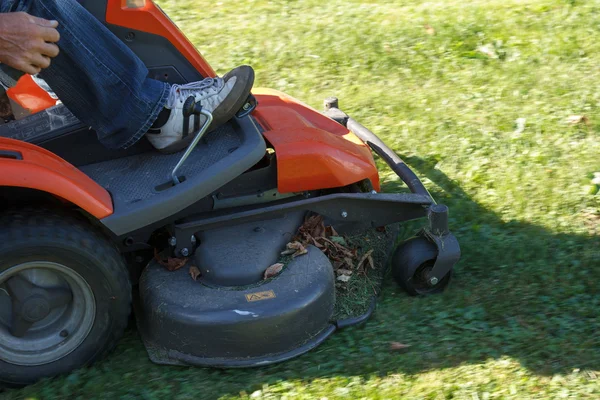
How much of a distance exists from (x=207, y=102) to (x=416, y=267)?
1034mm

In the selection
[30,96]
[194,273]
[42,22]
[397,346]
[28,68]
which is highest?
[42,22]

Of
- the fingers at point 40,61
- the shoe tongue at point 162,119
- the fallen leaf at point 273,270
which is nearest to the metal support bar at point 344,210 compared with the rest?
the fallen leaf at point 273,270

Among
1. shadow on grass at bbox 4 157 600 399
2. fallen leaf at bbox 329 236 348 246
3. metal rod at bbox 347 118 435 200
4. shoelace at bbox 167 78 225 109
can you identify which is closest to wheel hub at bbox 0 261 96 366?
shadow on grass at bbox 4 157 600 399

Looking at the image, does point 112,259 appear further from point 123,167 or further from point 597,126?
point 597,126

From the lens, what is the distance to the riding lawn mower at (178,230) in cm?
277

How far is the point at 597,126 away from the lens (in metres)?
4.30

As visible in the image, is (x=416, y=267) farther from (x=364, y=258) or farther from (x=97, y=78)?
(x=97, y=78)

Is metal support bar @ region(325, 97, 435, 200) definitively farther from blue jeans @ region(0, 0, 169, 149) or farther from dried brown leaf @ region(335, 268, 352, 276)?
blue jeans @ region(0, 0, 169, 149)

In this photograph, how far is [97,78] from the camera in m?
2.85

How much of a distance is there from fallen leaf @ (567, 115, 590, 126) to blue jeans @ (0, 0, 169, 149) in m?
2.34

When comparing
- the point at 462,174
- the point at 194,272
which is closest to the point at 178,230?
the point at 194,272

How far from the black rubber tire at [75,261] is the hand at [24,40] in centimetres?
49

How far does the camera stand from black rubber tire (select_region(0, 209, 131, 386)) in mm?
2648

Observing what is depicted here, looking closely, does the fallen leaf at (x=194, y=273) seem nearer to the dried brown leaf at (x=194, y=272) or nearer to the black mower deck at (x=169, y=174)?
the dried brown leaf at (x=194, y=272)
